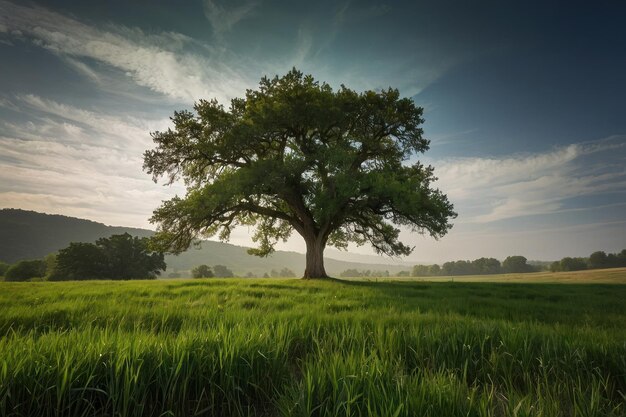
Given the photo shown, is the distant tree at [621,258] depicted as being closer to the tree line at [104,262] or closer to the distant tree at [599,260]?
the distant tree at [599,260]

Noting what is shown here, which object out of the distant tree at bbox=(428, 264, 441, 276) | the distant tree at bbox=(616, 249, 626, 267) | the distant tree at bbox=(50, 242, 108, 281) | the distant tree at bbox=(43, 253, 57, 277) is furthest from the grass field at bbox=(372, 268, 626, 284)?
the distant tree at bbox=(428, 264, 441, 276)

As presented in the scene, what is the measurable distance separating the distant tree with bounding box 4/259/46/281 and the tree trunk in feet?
242

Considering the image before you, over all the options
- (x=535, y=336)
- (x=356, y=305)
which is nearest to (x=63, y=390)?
(x=535, y=336)

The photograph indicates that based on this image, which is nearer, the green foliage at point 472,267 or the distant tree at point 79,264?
the distant tree at point 79,264

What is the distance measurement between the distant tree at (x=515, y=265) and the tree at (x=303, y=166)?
12606cm

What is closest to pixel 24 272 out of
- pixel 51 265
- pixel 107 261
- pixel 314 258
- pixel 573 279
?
pixel 51 265

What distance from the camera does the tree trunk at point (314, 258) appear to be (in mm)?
22469

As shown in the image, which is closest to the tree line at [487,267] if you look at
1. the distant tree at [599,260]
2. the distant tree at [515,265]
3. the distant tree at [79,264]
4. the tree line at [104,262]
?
the distant tree at [515,265]

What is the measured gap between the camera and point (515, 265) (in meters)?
124

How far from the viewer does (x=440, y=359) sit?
3.37 meters

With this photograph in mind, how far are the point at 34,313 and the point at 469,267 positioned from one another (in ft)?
483

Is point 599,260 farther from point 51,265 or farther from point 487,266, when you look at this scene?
point 51,265

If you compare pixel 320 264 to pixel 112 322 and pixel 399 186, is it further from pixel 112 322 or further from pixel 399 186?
pixel 112 322

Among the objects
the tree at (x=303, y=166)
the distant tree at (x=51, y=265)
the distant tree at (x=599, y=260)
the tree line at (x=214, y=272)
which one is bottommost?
the tree line at (x=214, y=272)
